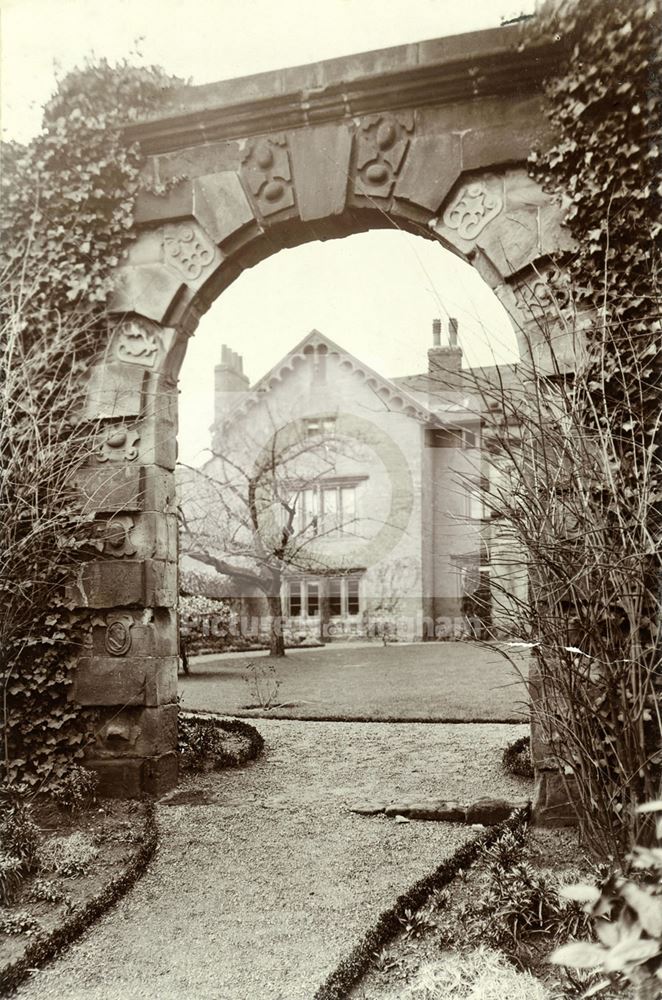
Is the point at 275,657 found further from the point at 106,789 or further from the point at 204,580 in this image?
the point at 106,789

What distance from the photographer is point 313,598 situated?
69.4 ft

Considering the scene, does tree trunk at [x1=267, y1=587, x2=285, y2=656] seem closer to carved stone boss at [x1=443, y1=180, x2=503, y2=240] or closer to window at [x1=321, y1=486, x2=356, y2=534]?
window at [x1=321, y1=486, x2=356, y2=534]

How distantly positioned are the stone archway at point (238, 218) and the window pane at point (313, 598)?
15.3 metres

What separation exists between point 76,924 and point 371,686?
8283 mm

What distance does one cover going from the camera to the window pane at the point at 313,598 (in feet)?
68.8

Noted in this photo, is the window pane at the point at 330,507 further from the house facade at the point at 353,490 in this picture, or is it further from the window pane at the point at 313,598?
the window pane at the point at 313,598

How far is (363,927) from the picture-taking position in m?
3.69

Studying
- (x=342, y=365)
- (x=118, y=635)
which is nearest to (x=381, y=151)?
(x=118, y=635)

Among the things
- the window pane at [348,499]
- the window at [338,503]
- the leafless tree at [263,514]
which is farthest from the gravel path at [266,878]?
the window pane at [348,499]

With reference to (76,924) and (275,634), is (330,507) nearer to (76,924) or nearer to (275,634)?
(275,634)

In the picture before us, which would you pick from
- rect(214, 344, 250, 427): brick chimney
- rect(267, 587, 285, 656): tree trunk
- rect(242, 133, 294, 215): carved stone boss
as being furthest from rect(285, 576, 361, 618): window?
rect(242, 133, 294, 215): carved stone boss

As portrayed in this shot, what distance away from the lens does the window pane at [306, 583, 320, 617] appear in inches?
826

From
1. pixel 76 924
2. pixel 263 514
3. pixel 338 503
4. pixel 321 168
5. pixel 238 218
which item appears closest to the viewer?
pixel 76 924

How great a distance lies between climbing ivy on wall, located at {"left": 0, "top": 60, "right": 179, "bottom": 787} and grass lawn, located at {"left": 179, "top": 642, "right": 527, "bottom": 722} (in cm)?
424
